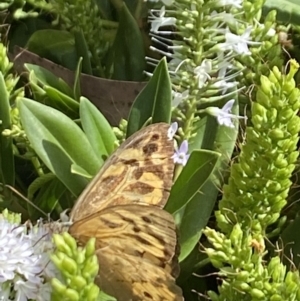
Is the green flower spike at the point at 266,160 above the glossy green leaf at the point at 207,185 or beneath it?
above

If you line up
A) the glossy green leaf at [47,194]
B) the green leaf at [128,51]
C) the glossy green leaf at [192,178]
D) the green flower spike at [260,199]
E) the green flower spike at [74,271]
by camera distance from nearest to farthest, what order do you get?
the green flower spike at [74,271] → the green flower spike at [260,199] → the glossy green leaf at [192,178] → the glossy green leaf at [47,194] → the green leaf at [128,51]

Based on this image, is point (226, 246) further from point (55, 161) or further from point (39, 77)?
point (39, 77)

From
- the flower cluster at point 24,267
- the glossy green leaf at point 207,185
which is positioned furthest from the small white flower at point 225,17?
the flower cluster at point 24,267

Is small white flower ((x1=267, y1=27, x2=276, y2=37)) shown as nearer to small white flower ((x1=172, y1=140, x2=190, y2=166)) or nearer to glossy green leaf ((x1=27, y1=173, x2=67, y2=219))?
small white flower ((x1=172, y1=140, x2=190, y2=166))

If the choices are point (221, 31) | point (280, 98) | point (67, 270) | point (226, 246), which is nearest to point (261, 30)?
point (221, 31)

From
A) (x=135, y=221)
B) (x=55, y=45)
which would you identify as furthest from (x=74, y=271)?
(x=55, y=45)

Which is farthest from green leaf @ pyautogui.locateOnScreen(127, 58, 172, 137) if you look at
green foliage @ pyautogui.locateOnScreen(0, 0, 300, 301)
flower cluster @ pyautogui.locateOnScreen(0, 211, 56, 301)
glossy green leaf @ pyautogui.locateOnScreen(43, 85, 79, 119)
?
flower cluster @ pyautogui.locateOnScreen(0, 211, 56, 301)

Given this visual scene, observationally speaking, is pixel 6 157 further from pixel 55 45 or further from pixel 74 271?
pixel 74 271

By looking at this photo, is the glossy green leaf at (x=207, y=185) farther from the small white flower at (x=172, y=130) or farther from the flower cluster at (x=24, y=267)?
the flower cluster at (x=24, y=267)
